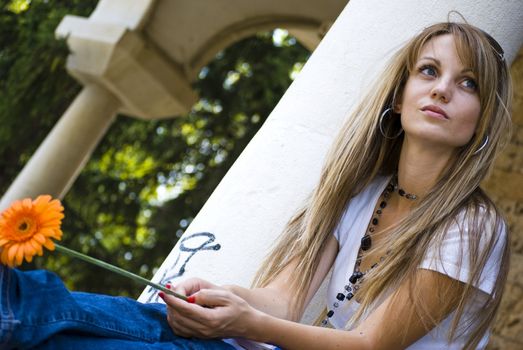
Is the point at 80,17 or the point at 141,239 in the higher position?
the point at 80,17

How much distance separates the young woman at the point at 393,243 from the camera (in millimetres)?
2174

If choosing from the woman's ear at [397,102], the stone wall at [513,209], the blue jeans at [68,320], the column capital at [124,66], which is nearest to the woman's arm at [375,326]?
the blue jeans at [68,320]

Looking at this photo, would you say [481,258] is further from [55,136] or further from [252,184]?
[55,136]

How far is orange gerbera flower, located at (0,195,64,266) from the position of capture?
177cm

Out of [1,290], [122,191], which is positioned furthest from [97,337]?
[122,191]

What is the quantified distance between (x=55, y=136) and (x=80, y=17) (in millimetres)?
827

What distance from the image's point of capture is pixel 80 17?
6836mm

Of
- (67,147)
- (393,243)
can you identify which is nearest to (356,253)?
(393,243)

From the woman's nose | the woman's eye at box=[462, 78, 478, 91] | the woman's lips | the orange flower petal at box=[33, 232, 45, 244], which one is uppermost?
the woman's eye at box=[462, 78, 478, 91]

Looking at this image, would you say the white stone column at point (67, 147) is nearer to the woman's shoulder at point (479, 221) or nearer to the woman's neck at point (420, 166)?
the woman's neck at point (420, 166)

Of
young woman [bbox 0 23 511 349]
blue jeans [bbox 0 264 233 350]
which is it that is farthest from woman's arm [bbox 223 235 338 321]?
blue jeans [bbox 0 264 233 350]

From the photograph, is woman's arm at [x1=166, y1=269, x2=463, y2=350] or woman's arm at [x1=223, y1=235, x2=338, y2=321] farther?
woman's arm at [x1=223, y1=235, x2=338, y2=321]

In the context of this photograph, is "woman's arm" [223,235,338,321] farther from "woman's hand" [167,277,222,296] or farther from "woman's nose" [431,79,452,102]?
"woman's nose" [431,79,452,102]

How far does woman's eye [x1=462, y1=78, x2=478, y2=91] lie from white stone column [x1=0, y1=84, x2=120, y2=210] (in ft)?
14.8
